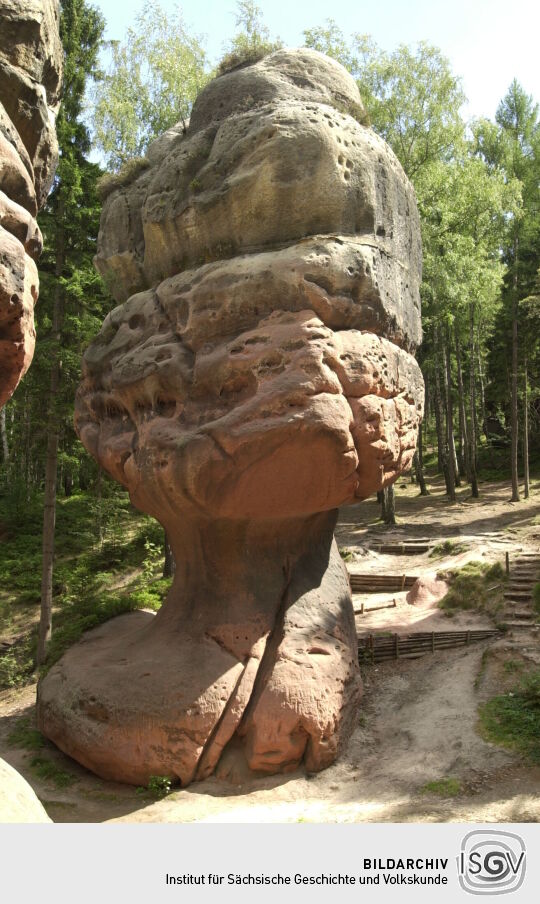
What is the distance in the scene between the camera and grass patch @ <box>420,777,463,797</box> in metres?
8.77

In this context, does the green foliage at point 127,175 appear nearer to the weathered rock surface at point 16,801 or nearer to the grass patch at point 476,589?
the grass patch at point 476,589

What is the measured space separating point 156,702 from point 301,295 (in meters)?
5.88

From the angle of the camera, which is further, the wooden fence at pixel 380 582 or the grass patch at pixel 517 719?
the wooden fence at pixel 380 582

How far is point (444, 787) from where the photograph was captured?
8.92 meters

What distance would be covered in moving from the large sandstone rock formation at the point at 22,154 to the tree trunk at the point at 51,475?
33.6 feet

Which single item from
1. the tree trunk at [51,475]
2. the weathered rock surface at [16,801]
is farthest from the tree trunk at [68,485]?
the weathered rock surface at [16,801]

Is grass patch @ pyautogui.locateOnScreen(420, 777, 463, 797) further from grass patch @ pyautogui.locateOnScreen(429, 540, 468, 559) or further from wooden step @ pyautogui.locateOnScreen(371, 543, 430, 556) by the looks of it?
wooden step @ pyautogui.locateOnScreen(371, 543, 430, 556)

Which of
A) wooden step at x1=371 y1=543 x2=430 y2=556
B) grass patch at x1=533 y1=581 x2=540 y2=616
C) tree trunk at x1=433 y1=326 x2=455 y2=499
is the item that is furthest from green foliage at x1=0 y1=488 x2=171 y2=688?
tree trunk at x1=433 y1=326 x2=455 y2=499

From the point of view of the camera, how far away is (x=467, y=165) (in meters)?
23.5

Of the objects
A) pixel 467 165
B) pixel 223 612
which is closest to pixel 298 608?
pixel 223 612

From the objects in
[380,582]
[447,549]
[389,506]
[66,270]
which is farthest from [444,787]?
[389,506]

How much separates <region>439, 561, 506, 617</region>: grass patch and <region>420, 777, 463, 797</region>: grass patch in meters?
5.66

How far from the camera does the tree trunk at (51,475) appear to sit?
15156 mm

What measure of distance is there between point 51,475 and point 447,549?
10.1 metres
